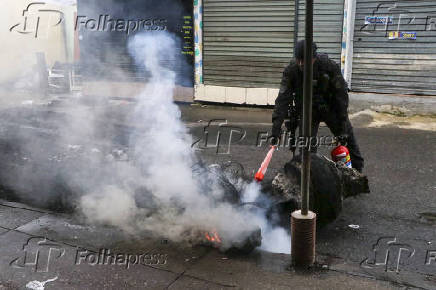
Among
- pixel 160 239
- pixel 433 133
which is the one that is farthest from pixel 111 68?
pixel 160 239

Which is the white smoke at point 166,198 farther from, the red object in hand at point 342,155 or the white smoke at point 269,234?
the red object in hand at point 342,155

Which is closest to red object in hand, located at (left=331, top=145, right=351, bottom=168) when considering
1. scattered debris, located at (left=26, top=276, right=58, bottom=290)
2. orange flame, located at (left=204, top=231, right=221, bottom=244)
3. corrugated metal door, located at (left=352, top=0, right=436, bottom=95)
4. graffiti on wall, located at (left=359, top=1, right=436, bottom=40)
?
orange flame, located at (left=204, top=231, right=221, bottom=244)

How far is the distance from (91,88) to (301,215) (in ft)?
34.2

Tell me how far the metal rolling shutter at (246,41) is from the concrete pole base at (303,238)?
734 cm

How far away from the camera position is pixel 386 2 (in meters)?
9.05

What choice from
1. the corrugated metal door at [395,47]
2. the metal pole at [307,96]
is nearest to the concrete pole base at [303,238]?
the metal pole at [307,96]

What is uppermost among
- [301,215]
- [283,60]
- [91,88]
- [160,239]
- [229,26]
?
[229,26]

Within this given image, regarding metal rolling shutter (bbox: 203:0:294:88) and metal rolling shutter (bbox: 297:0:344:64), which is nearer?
metal rolling shutter (bbox: 297:0:344:64)

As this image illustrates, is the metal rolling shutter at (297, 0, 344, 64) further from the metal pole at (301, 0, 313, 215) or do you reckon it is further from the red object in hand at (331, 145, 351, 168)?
the metal pole at (301, 0, 313, 215)

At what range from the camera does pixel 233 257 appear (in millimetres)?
3783

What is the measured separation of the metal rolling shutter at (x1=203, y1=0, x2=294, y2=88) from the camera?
10.3 meters

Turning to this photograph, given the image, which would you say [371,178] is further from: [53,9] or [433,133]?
[53,9]

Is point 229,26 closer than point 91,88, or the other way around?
point 229,26

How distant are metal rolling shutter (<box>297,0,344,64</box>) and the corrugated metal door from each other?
0.36 meters
